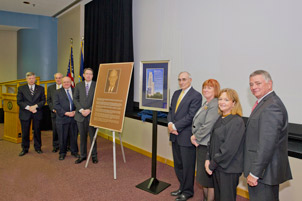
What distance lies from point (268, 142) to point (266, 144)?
2cm

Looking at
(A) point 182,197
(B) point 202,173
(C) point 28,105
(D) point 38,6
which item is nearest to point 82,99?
(C) point 28,105

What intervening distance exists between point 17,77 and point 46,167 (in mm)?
7212

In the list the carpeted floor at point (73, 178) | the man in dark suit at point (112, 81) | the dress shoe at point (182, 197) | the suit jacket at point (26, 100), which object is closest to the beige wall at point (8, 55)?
the carpeted floor at point (73, 178)

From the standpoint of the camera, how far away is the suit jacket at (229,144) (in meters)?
1.94

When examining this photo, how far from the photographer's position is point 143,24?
5039mm

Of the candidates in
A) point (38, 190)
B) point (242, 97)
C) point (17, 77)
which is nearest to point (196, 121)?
point (242, 97)

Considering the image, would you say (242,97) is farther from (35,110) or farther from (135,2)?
(35,110)

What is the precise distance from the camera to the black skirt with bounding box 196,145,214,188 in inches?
96.9

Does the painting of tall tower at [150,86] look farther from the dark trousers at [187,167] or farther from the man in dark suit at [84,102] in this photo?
the man in dark suit at [84,102]

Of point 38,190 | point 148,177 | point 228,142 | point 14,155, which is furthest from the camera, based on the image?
point 14,155

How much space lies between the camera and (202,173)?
8.16ft

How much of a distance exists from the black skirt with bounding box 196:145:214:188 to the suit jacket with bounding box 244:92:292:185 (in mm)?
607

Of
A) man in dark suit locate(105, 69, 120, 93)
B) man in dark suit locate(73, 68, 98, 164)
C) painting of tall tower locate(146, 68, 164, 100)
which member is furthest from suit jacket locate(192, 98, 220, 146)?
man in dark suit locate(73, 68, 98, 164)

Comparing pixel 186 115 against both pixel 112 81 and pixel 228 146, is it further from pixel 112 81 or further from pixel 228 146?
pixel 112 81
